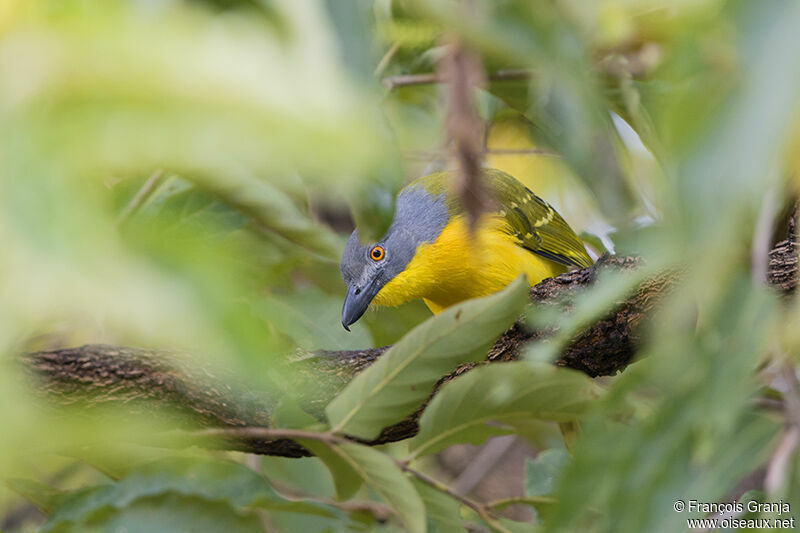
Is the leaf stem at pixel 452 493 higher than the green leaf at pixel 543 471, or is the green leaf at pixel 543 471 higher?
the leaf stem at pixel 452 493

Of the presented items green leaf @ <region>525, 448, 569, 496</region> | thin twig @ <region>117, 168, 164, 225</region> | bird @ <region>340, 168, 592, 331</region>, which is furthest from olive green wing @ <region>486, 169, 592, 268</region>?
thin twig @ <region>117, 168, 164, 225</region>

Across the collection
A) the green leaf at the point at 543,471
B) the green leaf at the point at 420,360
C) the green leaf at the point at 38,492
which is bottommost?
the green leaf at the point at 543,471

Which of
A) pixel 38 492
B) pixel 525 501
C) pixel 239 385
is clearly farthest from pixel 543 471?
pixel 38 492

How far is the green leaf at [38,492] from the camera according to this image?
206 centimetres

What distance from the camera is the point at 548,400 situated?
1.72m

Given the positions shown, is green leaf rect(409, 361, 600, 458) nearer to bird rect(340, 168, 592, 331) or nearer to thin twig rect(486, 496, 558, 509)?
thin twig rect(486, 496, 558, 509)

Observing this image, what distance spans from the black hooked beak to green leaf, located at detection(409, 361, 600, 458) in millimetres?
1422

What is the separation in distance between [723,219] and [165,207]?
225 cm

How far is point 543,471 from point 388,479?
2.84 ft

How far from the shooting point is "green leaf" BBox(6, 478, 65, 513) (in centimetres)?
206

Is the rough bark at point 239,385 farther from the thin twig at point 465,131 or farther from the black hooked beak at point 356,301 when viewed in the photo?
the thin twig at point 465,131

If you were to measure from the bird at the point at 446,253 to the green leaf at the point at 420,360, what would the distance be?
1.50m

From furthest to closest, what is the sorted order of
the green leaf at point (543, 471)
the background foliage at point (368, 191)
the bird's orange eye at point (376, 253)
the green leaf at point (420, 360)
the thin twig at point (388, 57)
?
1. the bird's orange eye at point (376, 253)
2. the thin twig at point (388, 57)
3. the green leaf at point (543, 471)
4. the green leaf at point (420, 360)
5. the background foliage at point (368, 191)

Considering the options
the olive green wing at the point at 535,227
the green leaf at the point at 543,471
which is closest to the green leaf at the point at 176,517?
the green leaf at the point at 543,471
